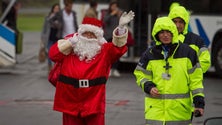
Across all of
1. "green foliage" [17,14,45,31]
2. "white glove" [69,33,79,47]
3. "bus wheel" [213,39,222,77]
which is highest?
"white glove" [69,33,79,47]

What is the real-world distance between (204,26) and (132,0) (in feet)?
7.46

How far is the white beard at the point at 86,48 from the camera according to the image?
816 centimetres

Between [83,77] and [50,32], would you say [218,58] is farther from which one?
[83,77]

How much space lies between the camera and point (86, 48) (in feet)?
26.9

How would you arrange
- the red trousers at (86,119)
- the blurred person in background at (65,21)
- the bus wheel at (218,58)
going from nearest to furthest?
the red trousers at (86,119) → the blurred person in background at (65,21) → the bus wheel at (218,58)

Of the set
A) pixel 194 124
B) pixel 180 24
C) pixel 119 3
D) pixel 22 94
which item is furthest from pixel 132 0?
pixel 180 24

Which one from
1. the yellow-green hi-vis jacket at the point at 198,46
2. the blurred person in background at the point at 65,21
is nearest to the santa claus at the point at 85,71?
the yellow-green hi-vis jacket at the point at 198,46

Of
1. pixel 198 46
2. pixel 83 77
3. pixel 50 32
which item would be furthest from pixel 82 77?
pixel 50 32

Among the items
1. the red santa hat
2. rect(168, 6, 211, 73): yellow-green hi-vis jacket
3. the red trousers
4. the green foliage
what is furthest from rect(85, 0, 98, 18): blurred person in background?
the green foliage

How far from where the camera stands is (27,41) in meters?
33.2

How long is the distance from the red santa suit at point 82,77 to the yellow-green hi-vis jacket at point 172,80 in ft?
2.07

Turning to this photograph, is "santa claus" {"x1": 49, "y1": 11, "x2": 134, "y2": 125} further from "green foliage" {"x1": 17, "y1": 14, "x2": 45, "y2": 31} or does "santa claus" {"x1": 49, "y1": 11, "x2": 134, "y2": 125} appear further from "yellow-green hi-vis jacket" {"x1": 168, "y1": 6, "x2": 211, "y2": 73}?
"green foliage" {"x1": 17, "y1": 14, "x2": 45, "y2": 31}

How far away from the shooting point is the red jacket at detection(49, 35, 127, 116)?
26.6 feet

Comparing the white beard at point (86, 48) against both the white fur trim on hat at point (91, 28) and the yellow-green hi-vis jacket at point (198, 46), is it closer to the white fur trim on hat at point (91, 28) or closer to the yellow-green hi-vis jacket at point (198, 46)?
the white fur trim on hat at point (91, 28)
